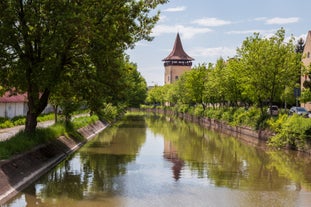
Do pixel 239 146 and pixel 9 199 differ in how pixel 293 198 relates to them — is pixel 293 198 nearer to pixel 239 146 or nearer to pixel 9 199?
pixel 9 199

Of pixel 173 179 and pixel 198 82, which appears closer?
pixel 173 179

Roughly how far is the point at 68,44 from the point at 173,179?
945 centimetres

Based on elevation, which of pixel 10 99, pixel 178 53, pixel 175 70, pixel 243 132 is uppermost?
pixel 178 53

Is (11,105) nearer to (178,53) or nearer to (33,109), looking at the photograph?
(33,109)

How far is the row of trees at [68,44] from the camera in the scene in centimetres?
2348

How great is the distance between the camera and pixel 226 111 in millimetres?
60188

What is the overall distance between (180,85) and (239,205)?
8467cm

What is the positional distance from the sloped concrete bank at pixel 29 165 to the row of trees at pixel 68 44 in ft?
7.29

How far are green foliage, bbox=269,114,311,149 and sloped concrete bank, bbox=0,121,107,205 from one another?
51.0ft

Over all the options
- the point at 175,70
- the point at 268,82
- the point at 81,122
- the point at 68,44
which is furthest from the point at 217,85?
the point at 175,70

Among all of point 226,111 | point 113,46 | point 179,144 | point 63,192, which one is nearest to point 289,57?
point 179,144

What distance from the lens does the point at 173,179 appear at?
72.8 ft

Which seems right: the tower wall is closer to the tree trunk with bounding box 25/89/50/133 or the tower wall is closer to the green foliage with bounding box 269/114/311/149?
the green foliage with bounding box 269/114/311/149

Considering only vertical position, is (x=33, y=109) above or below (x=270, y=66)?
below
